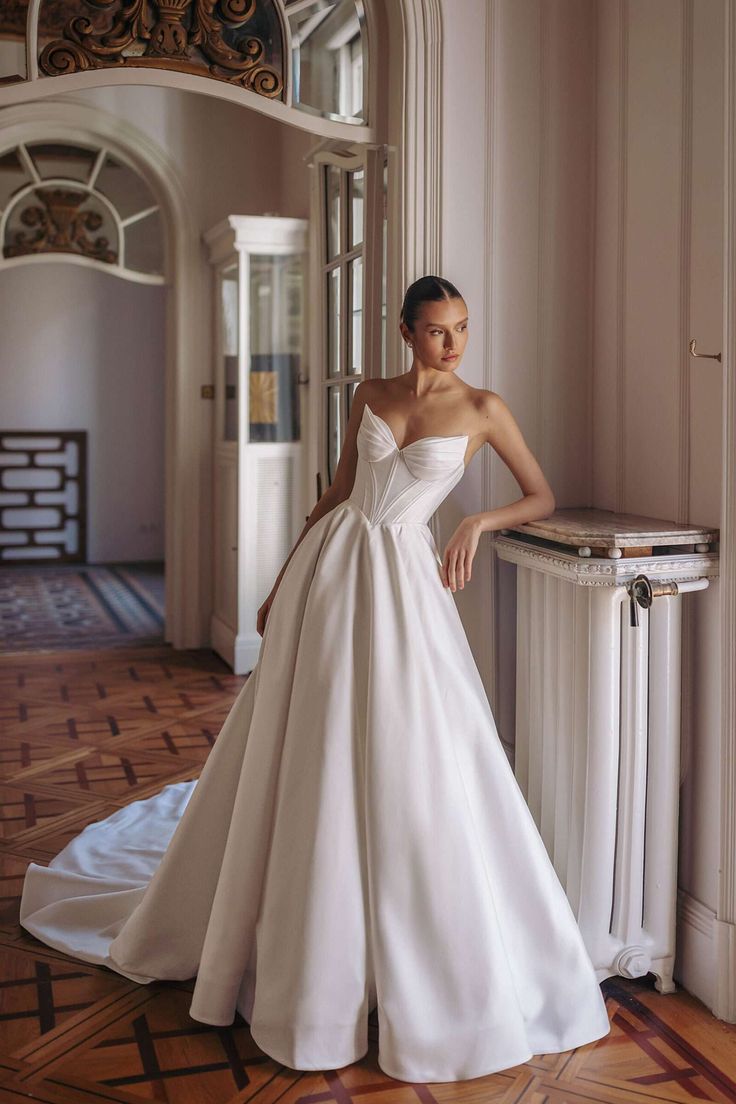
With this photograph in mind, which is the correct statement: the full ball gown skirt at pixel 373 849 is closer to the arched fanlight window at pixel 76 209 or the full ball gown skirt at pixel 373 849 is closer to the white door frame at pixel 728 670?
the white door frame at pixel 728 670

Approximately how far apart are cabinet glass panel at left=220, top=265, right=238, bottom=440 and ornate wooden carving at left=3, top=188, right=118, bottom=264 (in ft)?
3.51

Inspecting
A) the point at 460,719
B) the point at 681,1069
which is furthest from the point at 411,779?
the point at 681,1069

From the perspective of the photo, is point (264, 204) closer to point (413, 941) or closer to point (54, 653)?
point (54, 653)

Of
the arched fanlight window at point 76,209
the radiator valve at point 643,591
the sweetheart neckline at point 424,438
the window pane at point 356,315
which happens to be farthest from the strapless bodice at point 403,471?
the arched fanlight window at point 76,209

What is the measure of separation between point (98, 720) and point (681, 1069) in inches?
146

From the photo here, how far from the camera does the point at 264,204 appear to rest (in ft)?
23.5

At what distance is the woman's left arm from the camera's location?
2.77 metres

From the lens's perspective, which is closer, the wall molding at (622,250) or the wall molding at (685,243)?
the wall molding at (685,243)

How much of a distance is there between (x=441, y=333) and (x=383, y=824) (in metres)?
1.18

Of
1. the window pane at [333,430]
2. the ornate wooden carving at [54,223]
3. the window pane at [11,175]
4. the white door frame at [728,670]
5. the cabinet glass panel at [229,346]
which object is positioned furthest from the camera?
the ornate wooden carving at [54,223]

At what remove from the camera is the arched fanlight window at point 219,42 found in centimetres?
302

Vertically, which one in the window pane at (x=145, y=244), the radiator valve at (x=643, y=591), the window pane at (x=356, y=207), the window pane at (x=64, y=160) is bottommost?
the radiator valve at (x=643, y=591)

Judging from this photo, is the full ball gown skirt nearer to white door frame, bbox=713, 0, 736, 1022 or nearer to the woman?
the woman

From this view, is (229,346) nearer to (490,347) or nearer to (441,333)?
(490,347)
